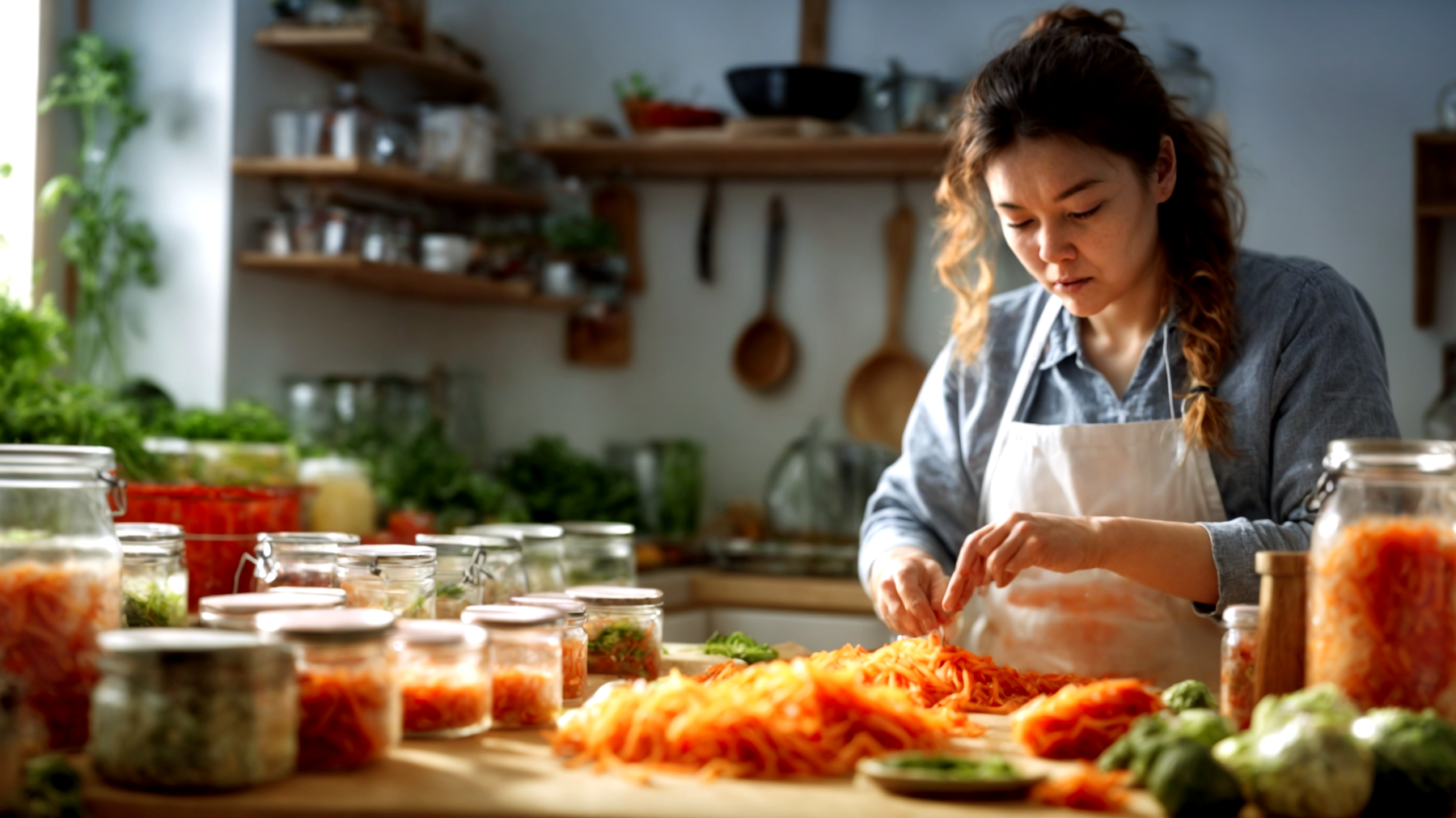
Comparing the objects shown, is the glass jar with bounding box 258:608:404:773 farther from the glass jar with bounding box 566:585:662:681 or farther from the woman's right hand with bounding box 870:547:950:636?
the woman's right hand with bounding box 870:547:950:636

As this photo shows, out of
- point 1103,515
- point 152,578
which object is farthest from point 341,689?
point 1103,515

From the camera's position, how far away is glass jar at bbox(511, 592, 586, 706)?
1.78m

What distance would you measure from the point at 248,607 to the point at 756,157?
3.23 m

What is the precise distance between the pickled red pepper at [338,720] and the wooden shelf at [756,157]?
3.03 metres

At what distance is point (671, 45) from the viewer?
15.7 feet

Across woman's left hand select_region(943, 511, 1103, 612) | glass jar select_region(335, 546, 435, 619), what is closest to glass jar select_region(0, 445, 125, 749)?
glass jar select_region(335, 546, 435, 619)

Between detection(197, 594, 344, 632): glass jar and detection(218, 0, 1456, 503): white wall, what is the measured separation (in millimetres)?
2416

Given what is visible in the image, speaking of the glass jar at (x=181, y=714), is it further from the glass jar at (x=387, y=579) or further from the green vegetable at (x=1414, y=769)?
the green vegetable at (x=1414, y=769)

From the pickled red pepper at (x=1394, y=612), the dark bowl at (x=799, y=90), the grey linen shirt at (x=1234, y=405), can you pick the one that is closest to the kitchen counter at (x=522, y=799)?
the pickled red pepper at (x=1394, y=612)

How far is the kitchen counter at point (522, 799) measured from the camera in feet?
4.09

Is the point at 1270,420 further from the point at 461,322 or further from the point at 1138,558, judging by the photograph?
the point at 461,322

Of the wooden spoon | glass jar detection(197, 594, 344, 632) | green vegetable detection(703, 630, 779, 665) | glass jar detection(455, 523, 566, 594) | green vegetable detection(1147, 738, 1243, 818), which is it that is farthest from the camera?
the wooden spoon

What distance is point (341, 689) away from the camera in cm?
138

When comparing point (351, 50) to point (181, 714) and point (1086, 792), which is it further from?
point (1086, 792)
